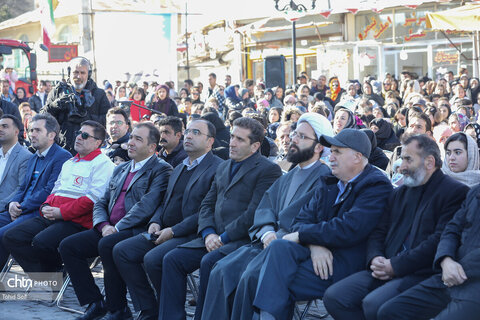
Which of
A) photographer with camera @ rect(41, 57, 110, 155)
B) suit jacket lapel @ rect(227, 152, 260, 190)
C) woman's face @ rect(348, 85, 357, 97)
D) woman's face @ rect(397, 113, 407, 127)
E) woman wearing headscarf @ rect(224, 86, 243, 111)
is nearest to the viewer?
suit jacket lapel @ rect(227, 152, 260, 190)

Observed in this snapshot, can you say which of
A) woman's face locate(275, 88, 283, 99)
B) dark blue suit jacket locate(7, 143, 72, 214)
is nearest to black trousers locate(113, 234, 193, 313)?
dark blue suit jacket locate(7, 143, 72, 214)

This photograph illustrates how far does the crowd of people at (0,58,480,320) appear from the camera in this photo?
465 centimetres

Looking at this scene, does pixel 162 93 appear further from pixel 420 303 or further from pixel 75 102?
pixel 420 303

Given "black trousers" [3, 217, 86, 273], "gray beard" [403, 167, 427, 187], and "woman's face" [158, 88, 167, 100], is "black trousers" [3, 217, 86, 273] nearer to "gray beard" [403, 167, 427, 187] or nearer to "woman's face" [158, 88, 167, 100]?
"gray beard" [403, 167, 427, 187]

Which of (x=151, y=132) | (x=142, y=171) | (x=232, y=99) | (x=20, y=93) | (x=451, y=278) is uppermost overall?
(x=20, y=93)

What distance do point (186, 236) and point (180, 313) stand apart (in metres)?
0.71

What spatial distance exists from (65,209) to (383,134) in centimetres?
422

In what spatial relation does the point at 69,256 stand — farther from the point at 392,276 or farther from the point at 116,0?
the point at 116,0

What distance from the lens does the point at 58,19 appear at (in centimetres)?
4362

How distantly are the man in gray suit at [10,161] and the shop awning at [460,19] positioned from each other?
933cm

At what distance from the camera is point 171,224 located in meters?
6.53

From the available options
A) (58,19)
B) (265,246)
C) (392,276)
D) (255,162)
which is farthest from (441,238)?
(58,19)

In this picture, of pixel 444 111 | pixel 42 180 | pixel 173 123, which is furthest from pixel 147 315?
pixel 444 111

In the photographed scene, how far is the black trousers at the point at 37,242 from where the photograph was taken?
22.7ft
